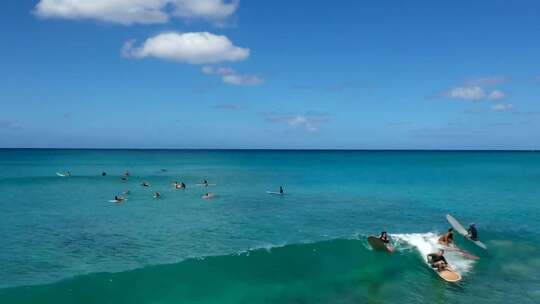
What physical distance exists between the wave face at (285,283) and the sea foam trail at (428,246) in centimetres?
22

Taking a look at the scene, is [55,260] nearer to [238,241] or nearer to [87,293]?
[87,293]

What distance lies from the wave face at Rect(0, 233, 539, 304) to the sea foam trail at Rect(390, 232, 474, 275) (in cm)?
22

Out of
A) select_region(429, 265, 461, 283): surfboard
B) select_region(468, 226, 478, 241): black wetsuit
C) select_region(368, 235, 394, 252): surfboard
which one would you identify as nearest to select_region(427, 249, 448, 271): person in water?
select_region(429, 265, 461, 283): surfboard

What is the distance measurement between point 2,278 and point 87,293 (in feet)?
19.4

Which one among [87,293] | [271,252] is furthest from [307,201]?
[87,293]

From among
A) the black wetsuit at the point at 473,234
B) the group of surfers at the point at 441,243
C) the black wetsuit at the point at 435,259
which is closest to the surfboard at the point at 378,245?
the group of surfers at the point at 441,243

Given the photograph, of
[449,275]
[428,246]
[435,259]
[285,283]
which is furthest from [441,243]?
[285,283]

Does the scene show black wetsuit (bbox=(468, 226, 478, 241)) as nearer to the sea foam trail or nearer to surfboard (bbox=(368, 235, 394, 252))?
the sea foam trail

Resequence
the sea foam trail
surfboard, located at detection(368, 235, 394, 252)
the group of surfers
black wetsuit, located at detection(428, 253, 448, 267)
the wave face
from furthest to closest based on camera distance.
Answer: surfboard, located at detection(368, 235, 394, 252) → the sea foam trail → black wetsuit, located at detection(428, 253, 448, 267) → the group of surfers → the wave face

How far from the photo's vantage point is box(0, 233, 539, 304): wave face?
2373 cm

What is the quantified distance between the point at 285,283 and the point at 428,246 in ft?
45.2

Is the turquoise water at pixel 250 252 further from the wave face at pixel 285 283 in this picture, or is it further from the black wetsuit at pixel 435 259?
the black wetsuit at pixel 435 259

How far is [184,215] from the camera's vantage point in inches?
1788

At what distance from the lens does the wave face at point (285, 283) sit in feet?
77.9
